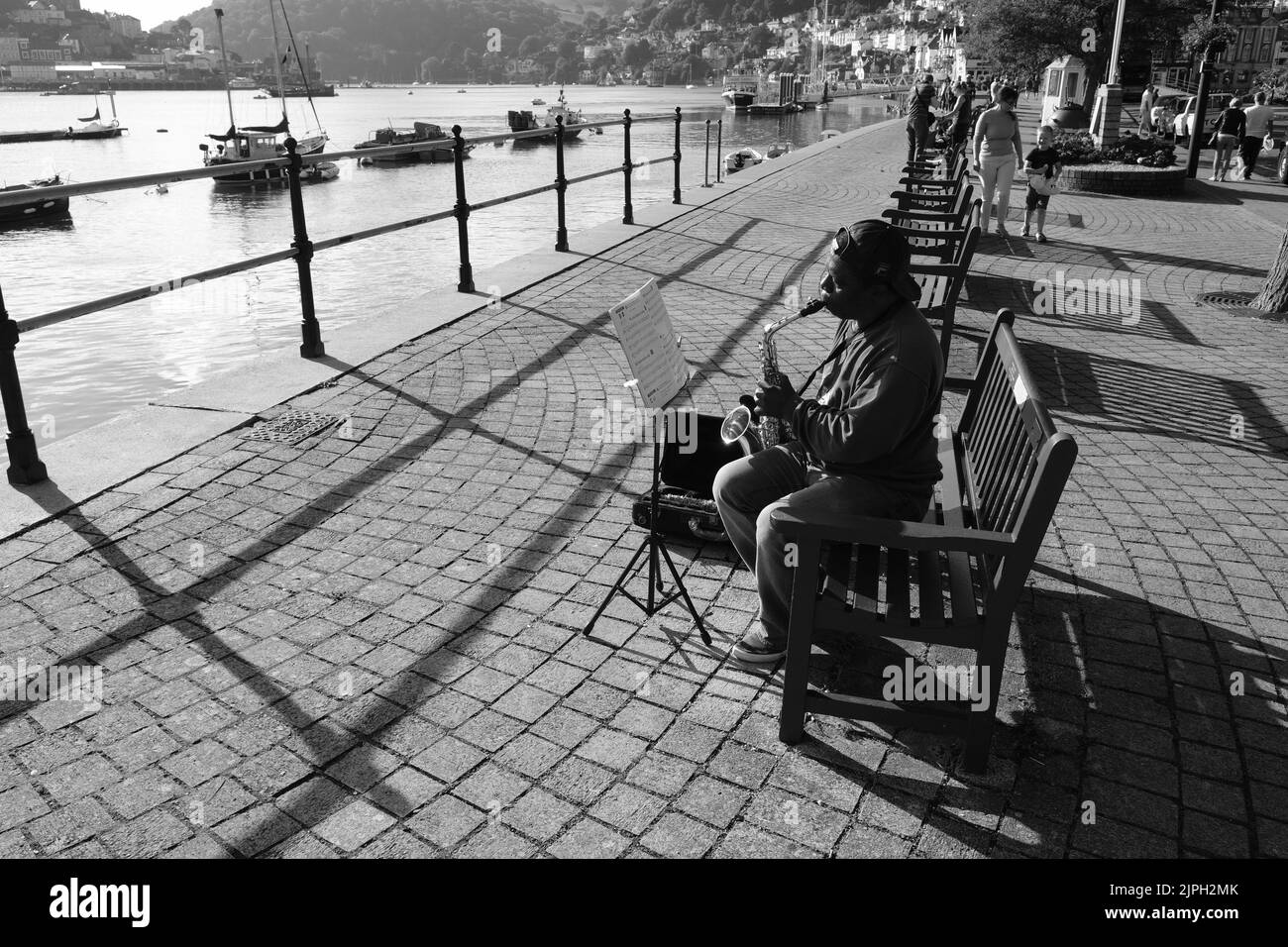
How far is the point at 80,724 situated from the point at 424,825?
1.32 metres

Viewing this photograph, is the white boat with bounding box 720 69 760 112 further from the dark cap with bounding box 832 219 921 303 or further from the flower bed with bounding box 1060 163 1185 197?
the dark cap with bounding box 832 219 921 303

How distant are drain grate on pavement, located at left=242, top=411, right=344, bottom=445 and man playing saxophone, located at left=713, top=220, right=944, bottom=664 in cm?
336

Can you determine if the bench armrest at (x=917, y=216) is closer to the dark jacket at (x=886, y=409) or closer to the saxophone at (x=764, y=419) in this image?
the saxophone at (x=764, y=419)

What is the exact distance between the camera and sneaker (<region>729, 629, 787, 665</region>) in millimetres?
3564

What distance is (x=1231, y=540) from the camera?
4520mm

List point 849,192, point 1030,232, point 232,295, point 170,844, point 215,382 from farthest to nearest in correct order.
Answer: point 849,192
point 232,295
point 1030,232
point 215,382
point 170,844

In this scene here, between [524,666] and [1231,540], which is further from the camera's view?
[1231,540]

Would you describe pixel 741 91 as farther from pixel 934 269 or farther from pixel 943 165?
pixel 934 269

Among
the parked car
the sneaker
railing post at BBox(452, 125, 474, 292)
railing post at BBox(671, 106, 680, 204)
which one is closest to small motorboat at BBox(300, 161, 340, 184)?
the parked car

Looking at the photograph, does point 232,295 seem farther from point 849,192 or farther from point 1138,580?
point 1138,580

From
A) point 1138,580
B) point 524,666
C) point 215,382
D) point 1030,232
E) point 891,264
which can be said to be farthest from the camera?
point 1030,232

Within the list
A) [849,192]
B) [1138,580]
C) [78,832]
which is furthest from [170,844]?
[849,192]

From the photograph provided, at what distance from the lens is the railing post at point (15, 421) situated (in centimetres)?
468

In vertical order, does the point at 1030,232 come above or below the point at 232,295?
above
